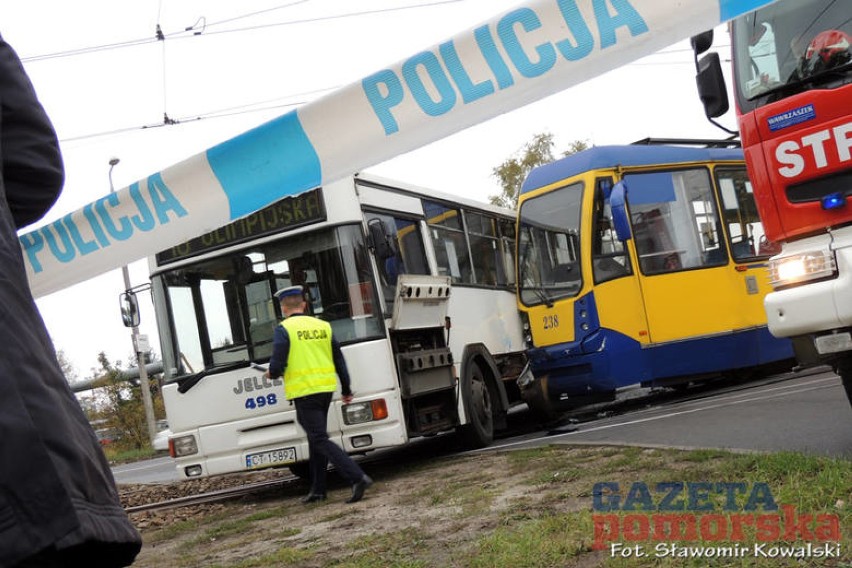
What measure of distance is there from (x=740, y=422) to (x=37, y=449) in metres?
7.31

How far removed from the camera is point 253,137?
432cm

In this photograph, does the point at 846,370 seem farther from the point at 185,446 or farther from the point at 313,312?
the point at 185,446

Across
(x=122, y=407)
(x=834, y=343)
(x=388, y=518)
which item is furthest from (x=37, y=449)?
(x=122, y=407)

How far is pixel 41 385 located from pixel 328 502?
23.0ft

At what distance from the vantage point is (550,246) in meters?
12.2

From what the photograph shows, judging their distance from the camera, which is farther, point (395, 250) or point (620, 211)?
point (620, 211)

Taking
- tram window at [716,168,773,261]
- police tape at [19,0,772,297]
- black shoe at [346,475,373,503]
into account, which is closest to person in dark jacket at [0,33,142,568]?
police tape at [19,0,772,297]

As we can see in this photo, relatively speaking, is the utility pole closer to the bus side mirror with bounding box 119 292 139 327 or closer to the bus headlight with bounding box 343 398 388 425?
the bus side mirror with bounding box 119 292 139 327

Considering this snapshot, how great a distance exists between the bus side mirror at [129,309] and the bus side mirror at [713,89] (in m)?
6.68

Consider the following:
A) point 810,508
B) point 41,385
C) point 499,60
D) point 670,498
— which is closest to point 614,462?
point 670,498

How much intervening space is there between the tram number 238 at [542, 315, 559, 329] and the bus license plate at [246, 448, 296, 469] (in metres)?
4.32

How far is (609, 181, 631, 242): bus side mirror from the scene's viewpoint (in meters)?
10.8

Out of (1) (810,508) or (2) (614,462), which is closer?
(1) (810,508)

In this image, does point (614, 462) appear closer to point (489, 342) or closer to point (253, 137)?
point (253, 137)
